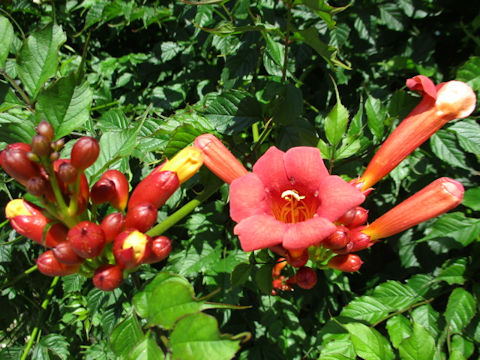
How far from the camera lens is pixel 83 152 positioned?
126 centimetres

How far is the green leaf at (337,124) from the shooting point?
1.82m

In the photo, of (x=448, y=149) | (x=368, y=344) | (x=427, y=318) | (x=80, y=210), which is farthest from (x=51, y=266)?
(x=448, y=149)

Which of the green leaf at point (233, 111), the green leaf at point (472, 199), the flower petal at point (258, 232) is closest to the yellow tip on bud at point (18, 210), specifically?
the flower petal at point (258, 232)

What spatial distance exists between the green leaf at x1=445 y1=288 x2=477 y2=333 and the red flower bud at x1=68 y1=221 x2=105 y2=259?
2.08 metres

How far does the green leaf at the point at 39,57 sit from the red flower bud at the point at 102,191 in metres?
0.51

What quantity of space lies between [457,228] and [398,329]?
0.80 m

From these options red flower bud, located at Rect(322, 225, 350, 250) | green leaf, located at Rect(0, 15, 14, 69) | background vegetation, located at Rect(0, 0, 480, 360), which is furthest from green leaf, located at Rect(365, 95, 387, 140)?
green leaf, located at Rect(0, 15, 14, 69)

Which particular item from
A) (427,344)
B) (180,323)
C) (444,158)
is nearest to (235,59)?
(444,158)

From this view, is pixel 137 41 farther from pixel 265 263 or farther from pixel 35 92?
pixel 265 263

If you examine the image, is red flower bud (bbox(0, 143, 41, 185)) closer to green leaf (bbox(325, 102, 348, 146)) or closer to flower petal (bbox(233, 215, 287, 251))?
flower petal (bbox(233, 215, 287, 251))

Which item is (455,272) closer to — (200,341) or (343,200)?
(343,200)

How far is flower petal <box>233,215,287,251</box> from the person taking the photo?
1312 mm

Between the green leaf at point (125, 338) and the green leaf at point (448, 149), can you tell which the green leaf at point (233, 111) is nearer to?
the green leaf at point (125, 338)

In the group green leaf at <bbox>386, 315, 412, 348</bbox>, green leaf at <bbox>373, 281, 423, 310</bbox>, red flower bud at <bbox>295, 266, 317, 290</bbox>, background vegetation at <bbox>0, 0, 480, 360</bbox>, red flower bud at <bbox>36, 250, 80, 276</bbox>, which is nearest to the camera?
red flower bud at <bbox>36, 250, 80, 276</bbox>
